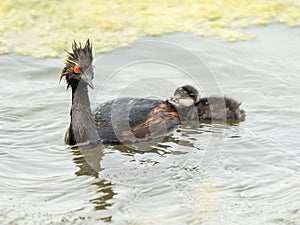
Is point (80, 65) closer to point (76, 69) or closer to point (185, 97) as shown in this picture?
point (76, 69)

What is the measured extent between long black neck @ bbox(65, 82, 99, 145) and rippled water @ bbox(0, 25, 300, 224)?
180 mm

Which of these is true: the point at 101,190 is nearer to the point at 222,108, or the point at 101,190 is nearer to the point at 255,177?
the point at 255,177

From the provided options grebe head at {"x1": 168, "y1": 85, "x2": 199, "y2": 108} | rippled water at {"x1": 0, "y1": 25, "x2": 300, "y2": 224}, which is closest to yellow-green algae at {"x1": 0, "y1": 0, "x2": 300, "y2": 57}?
rippled water at {"x1": 0, "y1": 25, "x2": 300, "y2": 224}

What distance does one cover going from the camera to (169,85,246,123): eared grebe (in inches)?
317

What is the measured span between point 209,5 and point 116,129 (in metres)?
4.77

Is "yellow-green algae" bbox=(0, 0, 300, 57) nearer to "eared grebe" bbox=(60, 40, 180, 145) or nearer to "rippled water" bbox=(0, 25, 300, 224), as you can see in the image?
"rippled water" bbox=(0, 25, 300, 224)

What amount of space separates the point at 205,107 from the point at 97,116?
1.46m

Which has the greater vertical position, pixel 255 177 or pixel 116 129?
pixel 116 129

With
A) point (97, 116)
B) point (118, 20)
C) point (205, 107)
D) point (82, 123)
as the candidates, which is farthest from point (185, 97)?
point (118, 20)

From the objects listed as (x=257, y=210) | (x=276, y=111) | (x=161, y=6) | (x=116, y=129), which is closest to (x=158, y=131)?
(x=116, y=129)

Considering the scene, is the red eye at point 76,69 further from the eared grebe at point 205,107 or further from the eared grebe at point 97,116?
the eared grebe at point 205,107

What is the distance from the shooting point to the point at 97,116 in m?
7.62

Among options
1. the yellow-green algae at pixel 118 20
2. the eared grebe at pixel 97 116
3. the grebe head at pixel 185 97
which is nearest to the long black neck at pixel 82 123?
the eared grebe at pixel 97 116

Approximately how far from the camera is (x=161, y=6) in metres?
11.5
